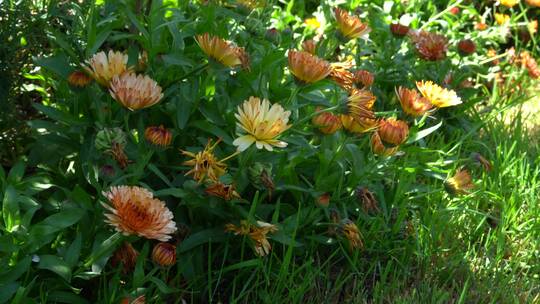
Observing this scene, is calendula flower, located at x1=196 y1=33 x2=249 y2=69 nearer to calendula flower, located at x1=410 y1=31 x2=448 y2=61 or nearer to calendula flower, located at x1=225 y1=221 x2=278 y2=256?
calendula flower, located at x1=225 y1=221 x2=278 y2=256

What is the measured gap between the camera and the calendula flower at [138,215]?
5.43ft

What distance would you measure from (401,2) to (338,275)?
1.85 m

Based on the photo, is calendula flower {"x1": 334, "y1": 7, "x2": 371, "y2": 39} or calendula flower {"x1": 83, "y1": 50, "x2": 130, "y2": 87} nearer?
calendula flower {"x1": 83, "y1": 50, "x2": 130, "y2": 87}

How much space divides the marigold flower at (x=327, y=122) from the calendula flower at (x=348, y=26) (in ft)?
1.68

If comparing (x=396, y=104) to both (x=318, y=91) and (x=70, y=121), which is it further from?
(x=70, y=121)

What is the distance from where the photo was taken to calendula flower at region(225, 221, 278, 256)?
1987mm

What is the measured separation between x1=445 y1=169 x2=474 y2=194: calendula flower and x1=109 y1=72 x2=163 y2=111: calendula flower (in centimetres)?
92

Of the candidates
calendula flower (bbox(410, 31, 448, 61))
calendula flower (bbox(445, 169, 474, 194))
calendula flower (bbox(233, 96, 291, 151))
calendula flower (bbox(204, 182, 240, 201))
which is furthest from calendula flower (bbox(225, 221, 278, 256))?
calendula flower (bbox(410, 31, 448, 61))

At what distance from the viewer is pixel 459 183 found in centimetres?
236

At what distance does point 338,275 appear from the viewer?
7.33 ft

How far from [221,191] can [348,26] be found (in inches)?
33.5

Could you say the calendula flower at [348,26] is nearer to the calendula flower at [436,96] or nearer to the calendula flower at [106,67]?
the calendula flower at [436,96]

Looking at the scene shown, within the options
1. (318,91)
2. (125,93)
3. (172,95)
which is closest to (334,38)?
(318,91)

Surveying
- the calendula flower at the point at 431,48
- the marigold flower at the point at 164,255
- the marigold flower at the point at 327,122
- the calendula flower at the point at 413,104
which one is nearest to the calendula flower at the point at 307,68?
the marigold flower at the point at 327,122
